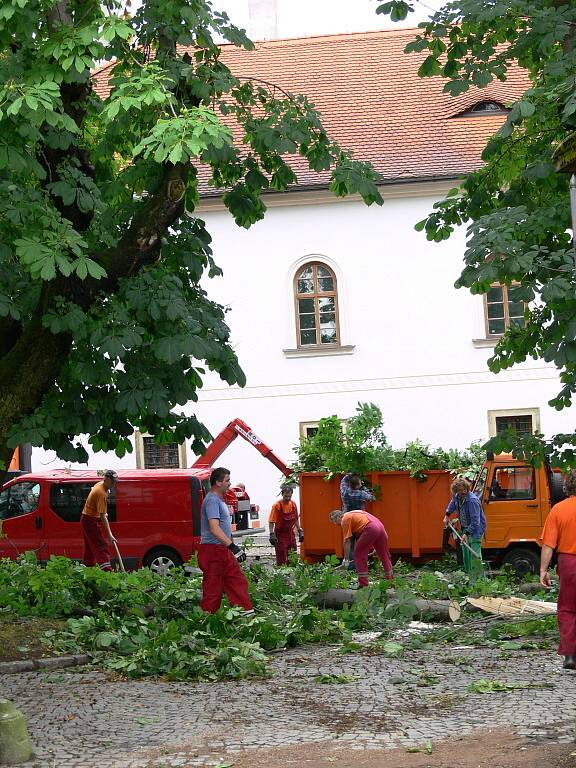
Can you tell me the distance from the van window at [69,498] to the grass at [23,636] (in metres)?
7.17

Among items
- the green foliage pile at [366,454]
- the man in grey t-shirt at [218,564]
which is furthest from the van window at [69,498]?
the man in grey t-shirt at [218,564]

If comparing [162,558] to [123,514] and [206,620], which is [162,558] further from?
[206,620]

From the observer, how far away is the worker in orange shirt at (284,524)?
20906mm

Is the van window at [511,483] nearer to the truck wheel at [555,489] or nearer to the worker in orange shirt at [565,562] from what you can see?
the truck wheel at [555,489]

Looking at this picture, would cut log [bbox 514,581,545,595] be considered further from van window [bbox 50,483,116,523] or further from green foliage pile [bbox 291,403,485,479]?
van window [bbox 50,483,116,523]

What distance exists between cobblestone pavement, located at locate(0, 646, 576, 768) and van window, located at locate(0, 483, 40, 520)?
970 centimetres

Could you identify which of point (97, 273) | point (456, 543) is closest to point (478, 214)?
point (97, 273)

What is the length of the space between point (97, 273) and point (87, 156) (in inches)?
91.5

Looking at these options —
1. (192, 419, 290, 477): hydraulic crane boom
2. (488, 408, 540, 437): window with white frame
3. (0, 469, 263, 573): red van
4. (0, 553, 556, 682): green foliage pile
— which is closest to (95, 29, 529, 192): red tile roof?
(488, 408, 540, 437): window with white frame

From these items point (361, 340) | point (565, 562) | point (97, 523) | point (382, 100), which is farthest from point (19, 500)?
point (382, 100)

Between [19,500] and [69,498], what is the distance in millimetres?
860

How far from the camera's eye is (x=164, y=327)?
11.0 metres

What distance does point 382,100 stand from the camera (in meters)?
33.0

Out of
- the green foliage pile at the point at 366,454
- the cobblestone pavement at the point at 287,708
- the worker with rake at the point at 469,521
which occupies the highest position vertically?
the green foliage pile at the point at 366,454
